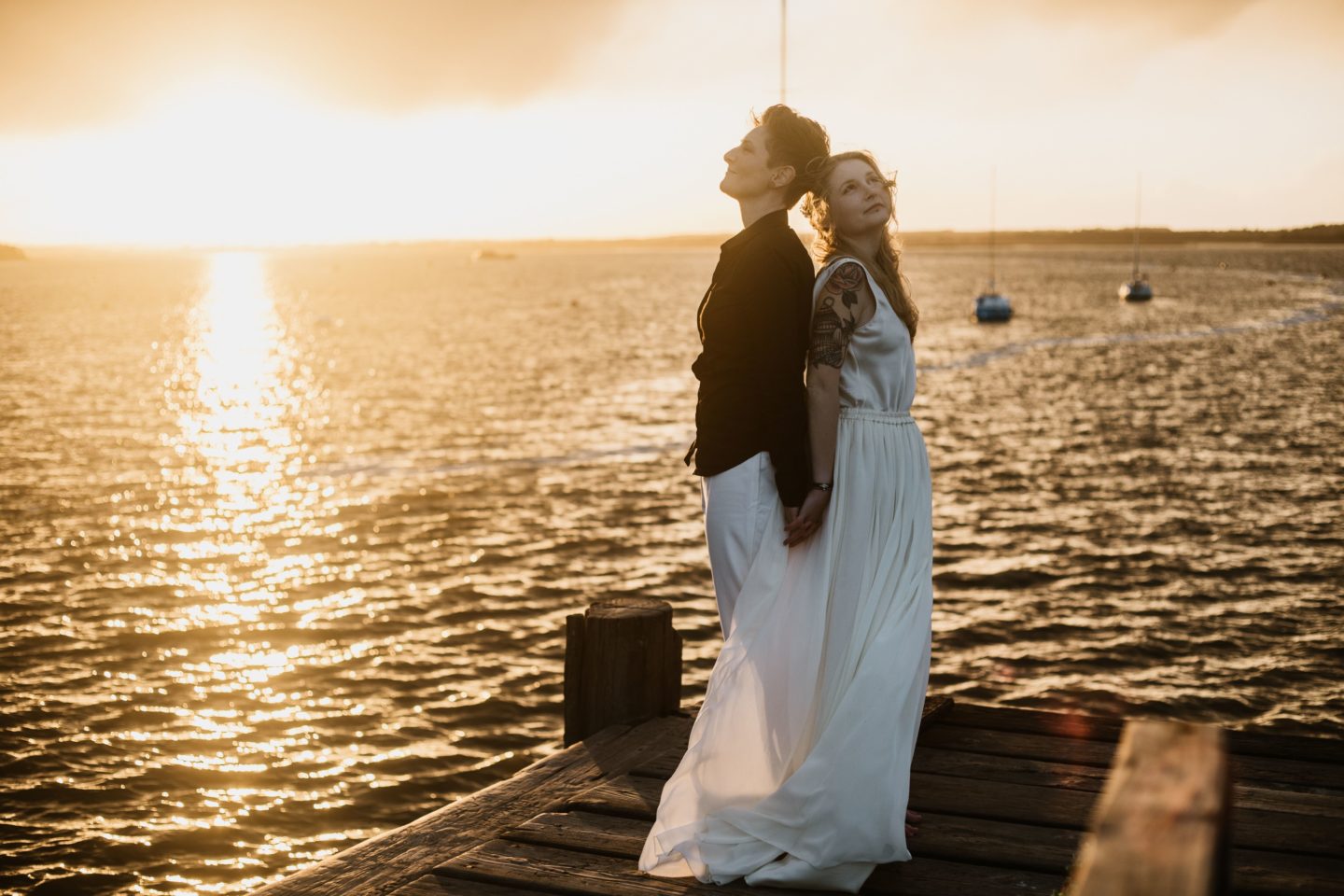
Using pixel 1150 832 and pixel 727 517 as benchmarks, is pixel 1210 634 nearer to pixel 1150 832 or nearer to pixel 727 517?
pixel 727 517

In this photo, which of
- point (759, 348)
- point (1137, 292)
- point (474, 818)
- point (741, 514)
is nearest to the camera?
point (759, 348)

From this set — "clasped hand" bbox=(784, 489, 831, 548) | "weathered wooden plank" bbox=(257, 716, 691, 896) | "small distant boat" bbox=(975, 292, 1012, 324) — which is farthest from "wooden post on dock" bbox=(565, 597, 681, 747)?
"small distant boat" bbox=(975, 292, 1012, 324)

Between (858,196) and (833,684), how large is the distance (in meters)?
1.71

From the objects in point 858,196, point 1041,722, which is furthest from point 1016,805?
point 858,196

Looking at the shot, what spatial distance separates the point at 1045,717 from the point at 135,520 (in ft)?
58.8

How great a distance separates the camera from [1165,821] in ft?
4.72

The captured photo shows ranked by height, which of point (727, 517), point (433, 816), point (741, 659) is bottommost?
point (433, 816)

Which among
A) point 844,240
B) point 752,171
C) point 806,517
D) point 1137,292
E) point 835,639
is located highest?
point 1137,292

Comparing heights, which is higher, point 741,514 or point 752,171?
point 752,171

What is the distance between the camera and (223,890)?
9.31m

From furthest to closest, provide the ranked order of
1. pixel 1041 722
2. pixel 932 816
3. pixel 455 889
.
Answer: pixel 1041 722, pixel 932 816, pixel 455 889

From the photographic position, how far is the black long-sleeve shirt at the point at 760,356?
4.26 m

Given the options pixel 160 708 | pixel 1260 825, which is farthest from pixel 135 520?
pixel 1260 825

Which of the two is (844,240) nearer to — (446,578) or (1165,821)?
(1165,821)
